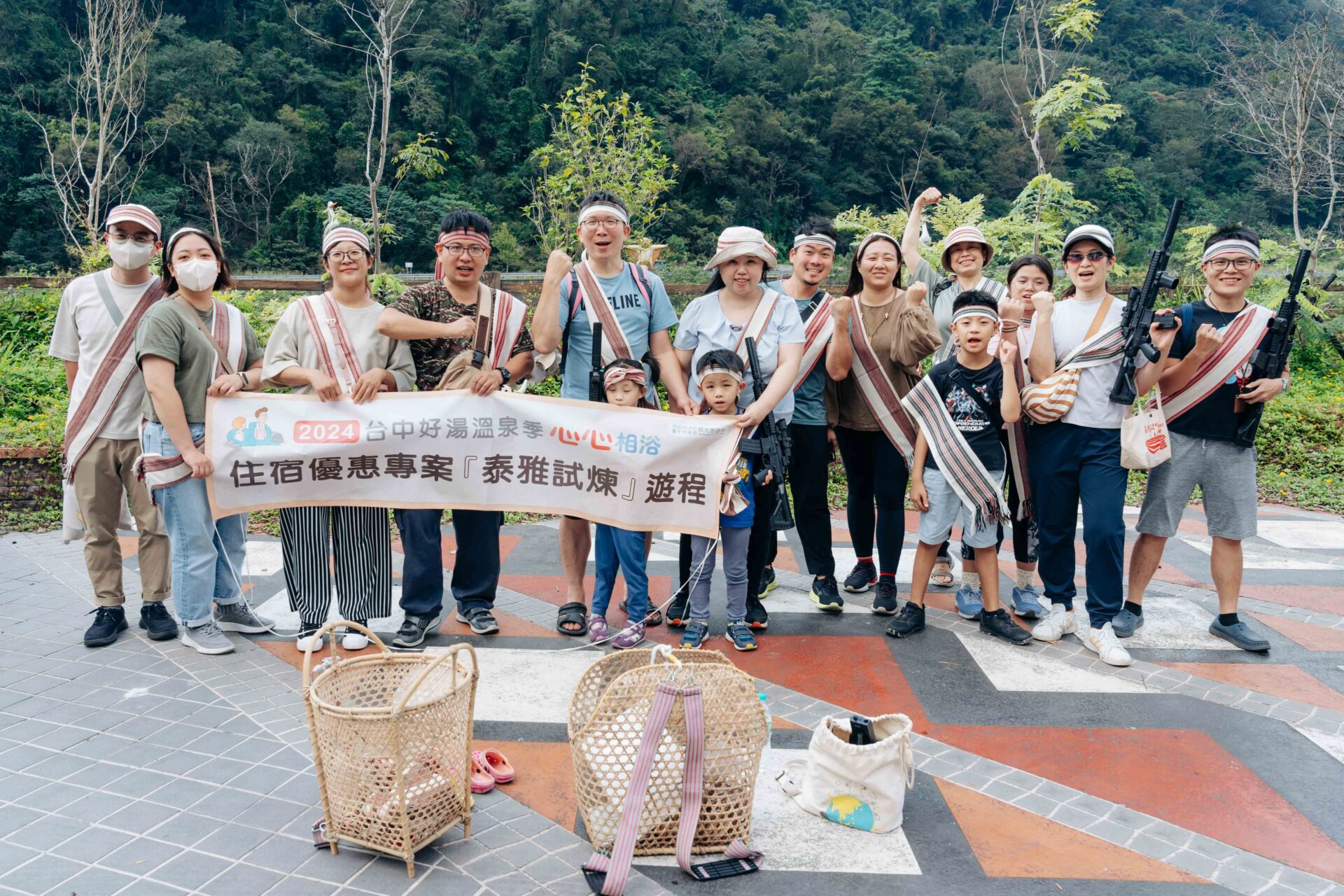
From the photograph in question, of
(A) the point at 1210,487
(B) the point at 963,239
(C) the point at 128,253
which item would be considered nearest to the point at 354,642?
(C) the point at 128,253

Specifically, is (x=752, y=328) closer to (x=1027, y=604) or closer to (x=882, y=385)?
(x=882, y=385)

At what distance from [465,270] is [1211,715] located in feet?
12.4

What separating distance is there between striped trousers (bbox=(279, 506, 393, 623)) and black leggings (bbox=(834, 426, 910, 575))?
246 centimetres

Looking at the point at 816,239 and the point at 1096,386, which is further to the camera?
the point at 816,239

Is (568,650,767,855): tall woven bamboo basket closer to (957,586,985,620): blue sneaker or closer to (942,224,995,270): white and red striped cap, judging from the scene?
(957,586,985,620): blue sneaker

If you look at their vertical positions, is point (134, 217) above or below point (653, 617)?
above

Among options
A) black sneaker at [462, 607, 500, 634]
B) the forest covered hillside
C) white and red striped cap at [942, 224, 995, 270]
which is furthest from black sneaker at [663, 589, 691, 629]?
the forest covered hillside

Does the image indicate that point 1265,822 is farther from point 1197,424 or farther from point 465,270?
point 465,270

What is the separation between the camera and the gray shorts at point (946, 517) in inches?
180

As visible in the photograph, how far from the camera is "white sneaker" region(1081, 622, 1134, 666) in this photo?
4391 mm

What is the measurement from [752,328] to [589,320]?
0.79 m

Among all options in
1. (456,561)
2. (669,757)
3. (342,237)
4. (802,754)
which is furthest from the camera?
(456,561)

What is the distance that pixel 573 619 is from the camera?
15.4ft

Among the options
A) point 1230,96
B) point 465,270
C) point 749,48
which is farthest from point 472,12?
point 465,270
